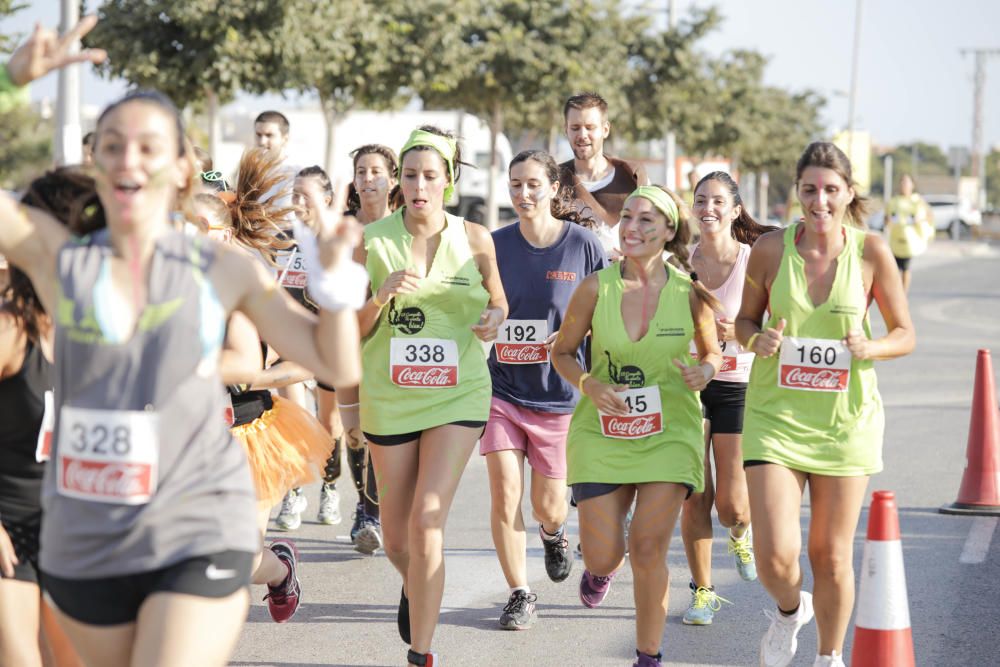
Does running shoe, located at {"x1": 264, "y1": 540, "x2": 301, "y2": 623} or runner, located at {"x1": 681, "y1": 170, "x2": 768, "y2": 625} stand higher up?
runner, located at {"x1": 681, "y1": 170, "x2": 768, "y2": 625}

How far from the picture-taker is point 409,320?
5875mm

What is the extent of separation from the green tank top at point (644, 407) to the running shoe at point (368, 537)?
7.72 ft

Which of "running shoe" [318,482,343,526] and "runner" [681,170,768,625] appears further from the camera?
"running shoe" [318,482,343,526]

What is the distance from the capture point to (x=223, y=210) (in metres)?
6.11

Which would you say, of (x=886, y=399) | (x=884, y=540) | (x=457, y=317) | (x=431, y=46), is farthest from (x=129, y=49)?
(x=884, y=540)

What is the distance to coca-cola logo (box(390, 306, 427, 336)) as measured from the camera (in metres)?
5.86

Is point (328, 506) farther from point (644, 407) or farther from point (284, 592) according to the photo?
point (644, 407)

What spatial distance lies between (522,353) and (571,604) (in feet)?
3.97

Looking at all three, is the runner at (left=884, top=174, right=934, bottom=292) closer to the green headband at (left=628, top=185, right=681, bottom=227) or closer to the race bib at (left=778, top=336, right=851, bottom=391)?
the green headband at (left=628, top=185, right=681, bottom=227)

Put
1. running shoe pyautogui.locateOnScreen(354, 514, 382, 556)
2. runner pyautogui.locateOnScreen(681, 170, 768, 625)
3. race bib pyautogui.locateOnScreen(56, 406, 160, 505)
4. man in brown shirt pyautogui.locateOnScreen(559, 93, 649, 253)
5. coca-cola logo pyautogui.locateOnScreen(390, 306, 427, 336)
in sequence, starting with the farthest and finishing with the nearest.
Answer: man in brown shirt pyautogui.locateOnScreen(559, 93, 649, 253), running shoe pyautogui.locateOnScreen(354, 514, 382, 556), runner pyautogui.locateOnScreen(681, 170, 768, 625), coca-cola logo pyautogui.locateOnScreen(390, 306, 427, 336), race bib pyautogui.locateOnScreen(56, 406, 160, 505)

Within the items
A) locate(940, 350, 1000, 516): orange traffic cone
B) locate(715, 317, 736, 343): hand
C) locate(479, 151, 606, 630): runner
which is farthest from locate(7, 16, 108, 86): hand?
locate(940, 350, 1000, 516): orange traffic cone

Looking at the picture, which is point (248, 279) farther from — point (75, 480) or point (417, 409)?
point (417, 409)

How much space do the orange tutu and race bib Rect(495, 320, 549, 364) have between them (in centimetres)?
106

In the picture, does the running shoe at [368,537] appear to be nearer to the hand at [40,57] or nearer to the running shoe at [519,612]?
the running shoe at [519,612]
